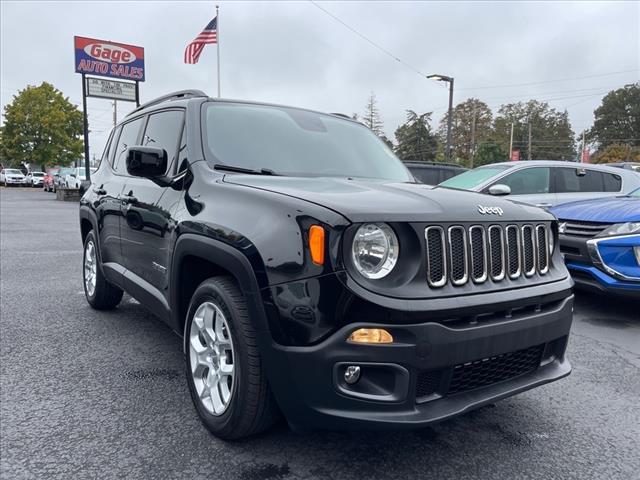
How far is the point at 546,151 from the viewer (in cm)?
7919

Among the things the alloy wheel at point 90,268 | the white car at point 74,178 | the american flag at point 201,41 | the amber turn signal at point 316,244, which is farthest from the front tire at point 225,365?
the white car at point 74,178

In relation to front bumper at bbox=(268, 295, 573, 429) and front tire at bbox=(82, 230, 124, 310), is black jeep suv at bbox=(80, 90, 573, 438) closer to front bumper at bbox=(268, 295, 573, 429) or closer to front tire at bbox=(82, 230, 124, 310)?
front bumper at bbox=(268, 295, 573, 429)

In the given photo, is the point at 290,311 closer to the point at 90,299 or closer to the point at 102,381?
the point at 102,381

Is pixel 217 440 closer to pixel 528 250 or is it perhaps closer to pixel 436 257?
pixel 436 257

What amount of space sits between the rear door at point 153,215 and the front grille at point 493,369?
1691 mm

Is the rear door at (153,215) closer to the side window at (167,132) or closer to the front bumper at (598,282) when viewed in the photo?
the side window at (167,132)

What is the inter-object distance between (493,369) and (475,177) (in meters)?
5.83

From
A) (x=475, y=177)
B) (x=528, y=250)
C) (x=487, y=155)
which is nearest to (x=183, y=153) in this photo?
(x=528, y=250)

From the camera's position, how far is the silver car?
7.47 m

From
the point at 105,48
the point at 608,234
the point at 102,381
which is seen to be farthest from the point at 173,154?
the point at 105,48

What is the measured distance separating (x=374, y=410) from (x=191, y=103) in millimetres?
2278

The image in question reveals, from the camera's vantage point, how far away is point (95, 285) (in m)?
4.80

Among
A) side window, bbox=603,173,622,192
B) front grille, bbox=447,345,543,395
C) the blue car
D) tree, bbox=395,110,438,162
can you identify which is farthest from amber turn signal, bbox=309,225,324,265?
tree, bbox=395,110,438,162

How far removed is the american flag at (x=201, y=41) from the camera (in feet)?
63.1
